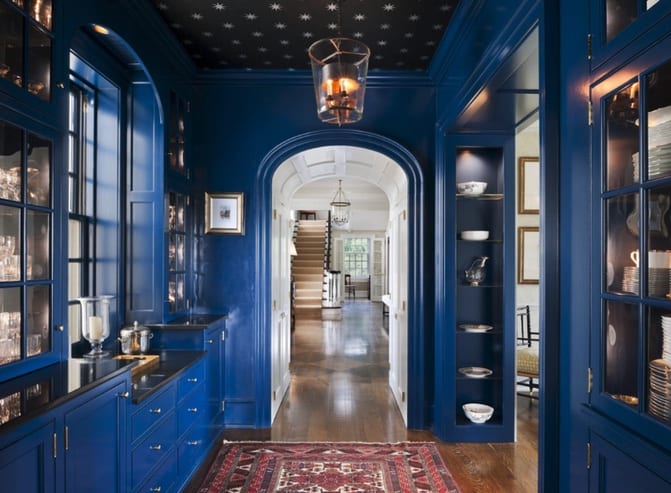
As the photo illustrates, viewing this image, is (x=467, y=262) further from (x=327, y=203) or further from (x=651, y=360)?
(x=327, y=203)

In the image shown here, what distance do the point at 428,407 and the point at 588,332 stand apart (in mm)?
2822

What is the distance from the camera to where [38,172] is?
6.91 feet

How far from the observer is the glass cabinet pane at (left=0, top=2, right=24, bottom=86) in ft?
6.22

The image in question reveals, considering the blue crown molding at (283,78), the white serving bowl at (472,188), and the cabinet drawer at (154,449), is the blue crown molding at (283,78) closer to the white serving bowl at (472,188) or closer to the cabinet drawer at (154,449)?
the white serving bowl at (472,188)

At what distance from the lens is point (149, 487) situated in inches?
99.6

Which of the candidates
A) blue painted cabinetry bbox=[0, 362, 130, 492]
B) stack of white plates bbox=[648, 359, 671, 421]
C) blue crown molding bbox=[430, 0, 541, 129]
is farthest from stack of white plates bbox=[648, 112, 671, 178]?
blue painted cabinetry bbox=[0, 362, 130, 492]

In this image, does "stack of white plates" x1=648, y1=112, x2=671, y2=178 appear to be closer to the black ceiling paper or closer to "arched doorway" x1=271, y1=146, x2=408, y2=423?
the black ceiling paper

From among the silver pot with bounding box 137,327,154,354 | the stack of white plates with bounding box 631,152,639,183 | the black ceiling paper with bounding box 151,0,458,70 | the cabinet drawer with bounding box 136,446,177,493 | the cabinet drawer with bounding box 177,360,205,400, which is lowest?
the cabinet drawer with bounding box 136,446,177,493

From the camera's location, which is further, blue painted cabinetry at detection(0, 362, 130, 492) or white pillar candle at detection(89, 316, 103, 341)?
white pillar candle at detection(89, 316, 103, 341)

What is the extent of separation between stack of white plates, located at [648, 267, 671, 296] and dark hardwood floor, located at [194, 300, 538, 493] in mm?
2270

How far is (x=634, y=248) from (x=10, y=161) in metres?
2.33

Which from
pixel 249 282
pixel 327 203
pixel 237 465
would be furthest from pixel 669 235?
pixel 327 203

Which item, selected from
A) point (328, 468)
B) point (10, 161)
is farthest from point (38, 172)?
point (328, 468)

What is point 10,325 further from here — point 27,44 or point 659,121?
point 659,121
